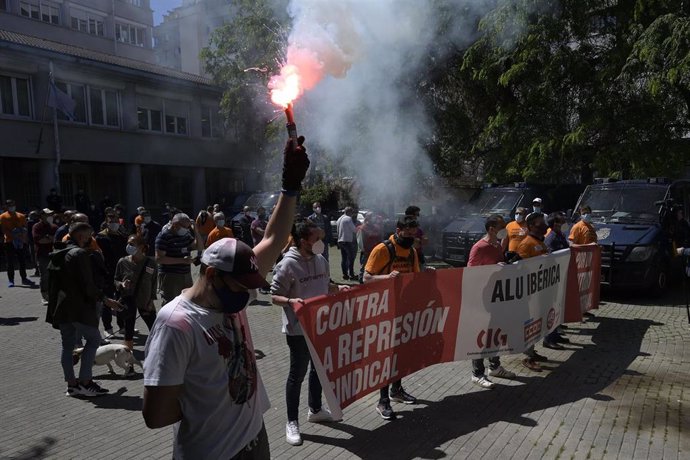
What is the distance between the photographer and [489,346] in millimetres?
5926

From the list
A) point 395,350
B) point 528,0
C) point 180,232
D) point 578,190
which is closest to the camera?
point 395,350

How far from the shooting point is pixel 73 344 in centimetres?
586

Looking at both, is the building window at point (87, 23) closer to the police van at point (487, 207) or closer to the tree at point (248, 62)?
the tree at point (248, 62)

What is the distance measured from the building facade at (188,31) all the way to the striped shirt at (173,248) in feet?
47.6

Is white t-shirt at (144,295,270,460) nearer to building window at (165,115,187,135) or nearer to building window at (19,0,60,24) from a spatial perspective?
building window at (165,115,187,135)

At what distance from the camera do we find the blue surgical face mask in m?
2.27

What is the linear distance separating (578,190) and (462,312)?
39.8 ft

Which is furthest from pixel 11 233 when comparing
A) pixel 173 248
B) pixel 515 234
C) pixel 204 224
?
pixel 515 234

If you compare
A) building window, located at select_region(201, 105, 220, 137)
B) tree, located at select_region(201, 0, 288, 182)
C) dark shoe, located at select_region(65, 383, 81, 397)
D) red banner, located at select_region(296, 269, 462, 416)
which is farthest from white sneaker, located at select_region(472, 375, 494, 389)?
building window, located at select_region(201, 105, 220, 137)

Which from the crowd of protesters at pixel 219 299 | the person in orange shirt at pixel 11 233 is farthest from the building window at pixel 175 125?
the crowd of protesters at pixel 219 299

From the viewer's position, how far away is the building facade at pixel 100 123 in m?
22.0

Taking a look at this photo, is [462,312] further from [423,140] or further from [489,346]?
[423,140]

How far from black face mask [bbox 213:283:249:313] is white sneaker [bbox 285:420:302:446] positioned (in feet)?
9.02

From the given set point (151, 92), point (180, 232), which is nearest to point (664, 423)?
point (180, 232)
